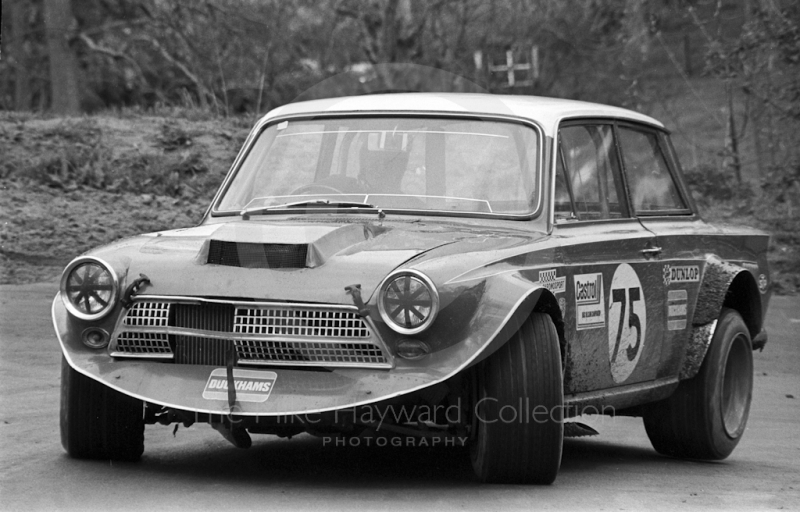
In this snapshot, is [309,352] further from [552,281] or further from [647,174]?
[647,174]

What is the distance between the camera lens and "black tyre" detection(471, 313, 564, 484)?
5277 millimetres

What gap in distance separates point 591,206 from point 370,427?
2062 mm

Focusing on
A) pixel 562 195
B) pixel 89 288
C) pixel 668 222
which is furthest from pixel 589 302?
pixel 89 288

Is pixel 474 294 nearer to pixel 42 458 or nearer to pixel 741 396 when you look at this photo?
pixel 42 458

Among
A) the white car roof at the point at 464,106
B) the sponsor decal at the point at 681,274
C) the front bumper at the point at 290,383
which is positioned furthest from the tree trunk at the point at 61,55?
the front bumper at the point at 290,383

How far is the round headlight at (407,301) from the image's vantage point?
5090 millimetres

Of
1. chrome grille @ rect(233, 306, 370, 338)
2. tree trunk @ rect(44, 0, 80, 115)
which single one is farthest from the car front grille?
tree trunk @ rect(44, 0, 80, 115)

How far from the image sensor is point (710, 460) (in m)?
7.28

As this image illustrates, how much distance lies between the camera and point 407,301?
16.8 ft

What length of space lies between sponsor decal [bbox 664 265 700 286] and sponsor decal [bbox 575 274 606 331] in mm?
797

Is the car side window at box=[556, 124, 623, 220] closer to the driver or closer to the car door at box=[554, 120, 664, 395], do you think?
the car door at box=[554, 120, 664, 395]

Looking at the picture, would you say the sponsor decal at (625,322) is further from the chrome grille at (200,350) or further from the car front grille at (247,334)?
the chrome grille at (200,350)

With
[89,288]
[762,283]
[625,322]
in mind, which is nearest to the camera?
[89,288]

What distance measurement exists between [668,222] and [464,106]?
4.79 ft
